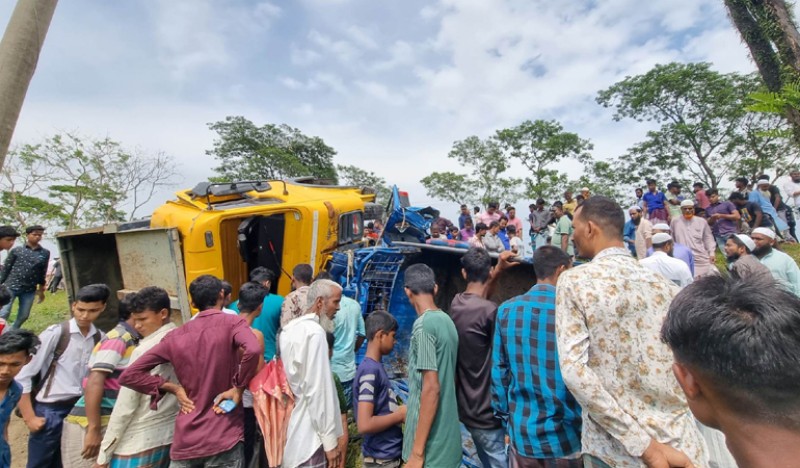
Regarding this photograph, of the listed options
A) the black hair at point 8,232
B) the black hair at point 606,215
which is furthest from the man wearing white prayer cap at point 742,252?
the black hair at point 8,232

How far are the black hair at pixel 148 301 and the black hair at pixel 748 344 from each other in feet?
9.22

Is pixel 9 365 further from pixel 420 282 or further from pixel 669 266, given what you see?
pixel 669 266

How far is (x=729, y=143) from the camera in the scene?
18.7 metres

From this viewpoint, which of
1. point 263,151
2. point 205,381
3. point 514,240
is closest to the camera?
point 205,381

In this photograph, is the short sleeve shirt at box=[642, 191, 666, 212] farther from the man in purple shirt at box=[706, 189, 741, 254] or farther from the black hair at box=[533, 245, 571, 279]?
the black hair at box=[533, 245, 571, 279]

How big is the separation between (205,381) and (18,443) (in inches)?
147

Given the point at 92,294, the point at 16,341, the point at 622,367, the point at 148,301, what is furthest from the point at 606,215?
the point at 92,294

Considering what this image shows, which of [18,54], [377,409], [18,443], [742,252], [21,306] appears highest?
[18,54]

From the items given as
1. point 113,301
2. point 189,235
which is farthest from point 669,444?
point 113,301

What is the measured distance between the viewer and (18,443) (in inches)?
165

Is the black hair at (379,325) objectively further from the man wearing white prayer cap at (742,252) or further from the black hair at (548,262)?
the man wearing white prayer cap at (742,252)

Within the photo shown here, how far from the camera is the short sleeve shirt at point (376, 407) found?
8.08ft

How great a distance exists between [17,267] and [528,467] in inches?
303

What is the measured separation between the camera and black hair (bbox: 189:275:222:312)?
102 inches
